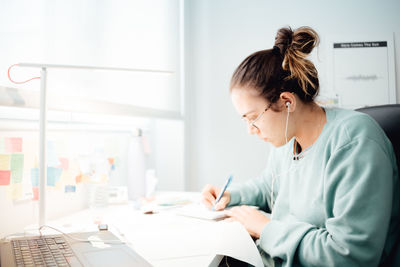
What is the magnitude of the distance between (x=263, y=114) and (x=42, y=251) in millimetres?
675

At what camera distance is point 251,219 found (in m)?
0.97

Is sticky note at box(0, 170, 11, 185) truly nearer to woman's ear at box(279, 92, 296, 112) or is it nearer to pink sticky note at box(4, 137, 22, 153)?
pink sticky note at box(4, 137, 22, 153)

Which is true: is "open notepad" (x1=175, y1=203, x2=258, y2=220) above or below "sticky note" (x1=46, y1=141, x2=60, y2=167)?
below

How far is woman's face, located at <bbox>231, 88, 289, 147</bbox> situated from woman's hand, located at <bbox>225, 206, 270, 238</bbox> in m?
0.23

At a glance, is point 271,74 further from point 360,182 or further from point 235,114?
point 235,114

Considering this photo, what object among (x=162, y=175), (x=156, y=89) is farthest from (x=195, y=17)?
(x=162, y=175)

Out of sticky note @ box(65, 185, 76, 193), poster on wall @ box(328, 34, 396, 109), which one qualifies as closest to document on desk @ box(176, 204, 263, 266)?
sticky note @ box(65, 185, 76, 193)

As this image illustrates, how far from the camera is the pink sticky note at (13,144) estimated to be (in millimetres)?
924

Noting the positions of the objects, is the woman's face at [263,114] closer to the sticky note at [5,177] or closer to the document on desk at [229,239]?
the document on desk at [229,239]

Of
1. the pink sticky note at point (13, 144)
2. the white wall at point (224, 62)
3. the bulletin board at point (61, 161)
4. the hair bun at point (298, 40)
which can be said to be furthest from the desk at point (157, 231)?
the white wall at point (224, 62)

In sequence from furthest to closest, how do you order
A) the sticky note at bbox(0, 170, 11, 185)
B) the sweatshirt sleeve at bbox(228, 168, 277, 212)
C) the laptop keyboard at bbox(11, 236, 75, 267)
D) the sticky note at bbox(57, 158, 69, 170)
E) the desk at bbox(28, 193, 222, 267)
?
the sweatshirt sleeve at bbox(228, 168, 277, 212), the sticky note at bbox(57, 158, 69, 170), the sticky note at bbox(0, 170, 11, 185), the desk at bbox(28, 193, 222, 267), the laptop keyboard at bbox(11, 236, 75, 267)

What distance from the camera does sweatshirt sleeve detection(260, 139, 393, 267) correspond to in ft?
2.43

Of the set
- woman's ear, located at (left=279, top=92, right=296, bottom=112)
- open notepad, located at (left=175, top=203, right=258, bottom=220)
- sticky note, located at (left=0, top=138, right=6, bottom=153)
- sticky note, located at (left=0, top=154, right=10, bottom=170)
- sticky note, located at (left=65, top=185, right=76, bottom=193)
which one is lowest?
open notepad, located at (left=175, top=203, right=258, bottom=220)

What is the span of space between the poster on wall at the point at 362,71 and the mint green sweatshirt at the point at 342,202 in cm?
130
